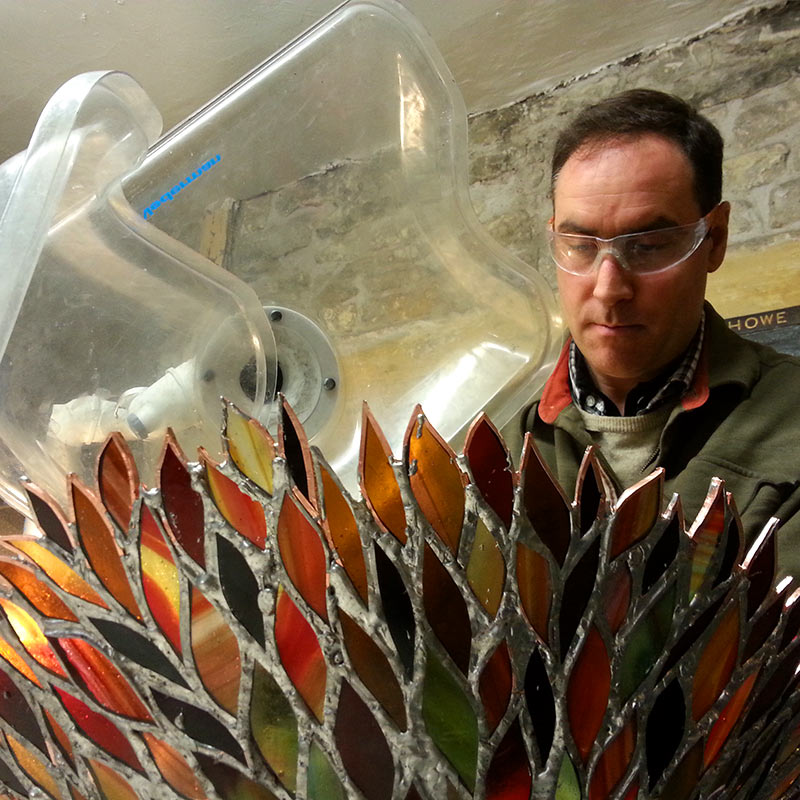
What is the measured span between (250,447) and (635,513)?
14 centimetres

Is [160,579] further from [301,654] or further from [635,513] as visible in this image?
[635,513]

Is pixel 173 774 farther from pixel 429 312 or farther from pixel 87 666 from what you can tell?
pixel 429 312

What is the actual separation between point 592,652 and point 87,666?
18cm

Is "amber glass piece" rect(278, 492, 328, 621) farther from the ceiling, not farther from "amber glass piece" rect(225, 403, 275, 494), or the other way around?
the ceiling

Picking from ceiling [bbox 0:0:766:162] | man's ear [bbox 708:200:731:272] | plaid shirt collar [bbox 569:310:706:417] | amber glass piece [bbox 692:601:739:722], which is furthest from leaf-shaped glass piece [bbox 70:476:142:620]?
ceiling [bbox 0:0:766:162]

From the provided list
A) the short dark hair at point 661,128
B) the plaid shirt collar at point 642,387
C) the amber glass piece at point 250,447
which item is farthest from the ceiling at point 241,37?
the amber glass piece at point 250,447

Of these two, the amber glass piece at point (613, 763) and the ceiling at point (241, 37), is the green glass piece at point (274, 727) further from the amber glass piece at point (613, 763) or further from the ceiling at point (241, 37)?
the ceiling at point (241, 37)

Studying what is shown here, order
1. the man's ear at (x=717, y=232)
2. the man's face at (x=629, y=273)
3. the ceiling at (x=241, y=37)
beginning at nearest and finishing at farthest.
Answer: the man's face at (x=629, y=273) → the man's ear at (x=717, y=232) → the ceiling at (x=241, y=37)

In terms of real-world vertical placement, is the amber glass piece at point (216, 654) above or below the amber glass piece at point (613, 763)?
above

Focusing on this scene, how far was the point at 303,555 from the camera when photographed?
29 centimetres

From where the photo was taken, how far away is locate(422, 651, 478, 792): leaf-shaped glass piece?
0.29 m

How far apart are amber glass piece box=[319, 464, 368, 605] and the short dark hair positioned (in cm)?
51

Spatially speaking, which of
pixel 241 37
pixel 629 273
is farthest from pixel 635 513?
pixel 241 37

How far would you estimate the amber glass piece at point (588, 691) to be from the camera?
0.30 m
